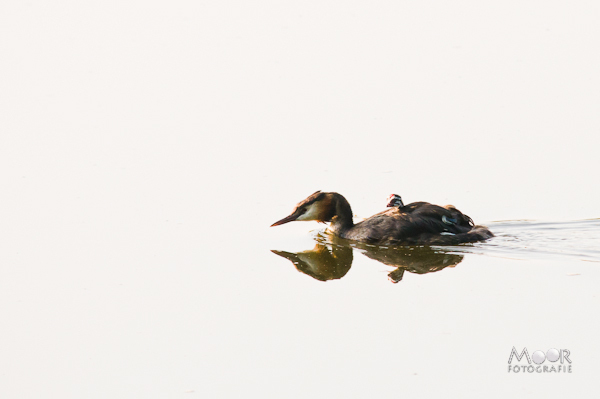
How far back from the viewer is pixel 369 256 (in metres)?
10.1

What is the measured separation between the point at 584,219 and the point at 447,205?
6.00 feet

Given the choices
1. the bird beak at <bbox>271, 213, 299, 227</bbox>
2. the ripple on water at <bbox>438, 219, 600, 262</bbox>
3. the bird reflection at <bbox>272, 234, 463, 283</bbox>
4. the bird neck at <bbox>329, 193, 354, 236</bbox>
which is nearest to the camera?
the bird reflection at <bbox>272, 234, 463, 283</bbox>

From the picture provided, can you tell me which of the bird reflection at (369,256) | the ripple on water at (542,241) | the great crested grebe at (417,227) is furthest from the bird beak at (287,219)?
the ripple on water at (542,241)

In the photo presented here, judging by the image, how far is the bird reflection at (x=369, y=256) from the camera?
943 cm

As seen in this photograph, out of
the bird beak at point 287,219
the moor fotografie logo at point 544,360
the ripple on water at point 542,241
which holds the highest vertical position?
the bird beak at point 287,219

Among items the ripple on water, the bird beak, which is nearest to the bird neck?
the bird beak

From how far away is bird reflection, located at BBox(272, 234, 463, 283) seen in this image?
943cm

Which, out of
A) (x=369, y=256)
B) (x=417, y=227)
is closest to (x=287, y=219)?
(x=369, y=256)

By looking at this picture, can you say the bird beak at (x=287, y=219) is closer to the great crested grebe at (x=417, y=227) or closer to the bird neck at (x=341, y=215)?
the great crested grebe at (x=417, y=227)

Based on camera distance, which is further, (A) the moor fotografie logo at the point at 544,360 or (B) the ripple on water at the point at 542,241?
(B) the ripple on water at the point at 542,241

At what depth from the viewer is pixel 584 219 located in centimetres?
1064

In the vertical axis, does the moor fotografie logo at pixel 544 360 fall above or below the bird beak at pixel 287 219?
below

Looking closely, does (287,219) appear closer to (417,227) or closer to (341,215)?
(341,215)

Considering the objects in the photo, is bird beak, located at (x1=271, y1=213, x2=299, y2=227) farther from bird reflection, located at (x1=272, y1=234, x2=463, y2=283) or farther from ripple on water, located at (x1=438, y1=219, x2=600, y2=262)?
ripple on water, located at (x1=438, y1=219, x2=600, y2=262)
